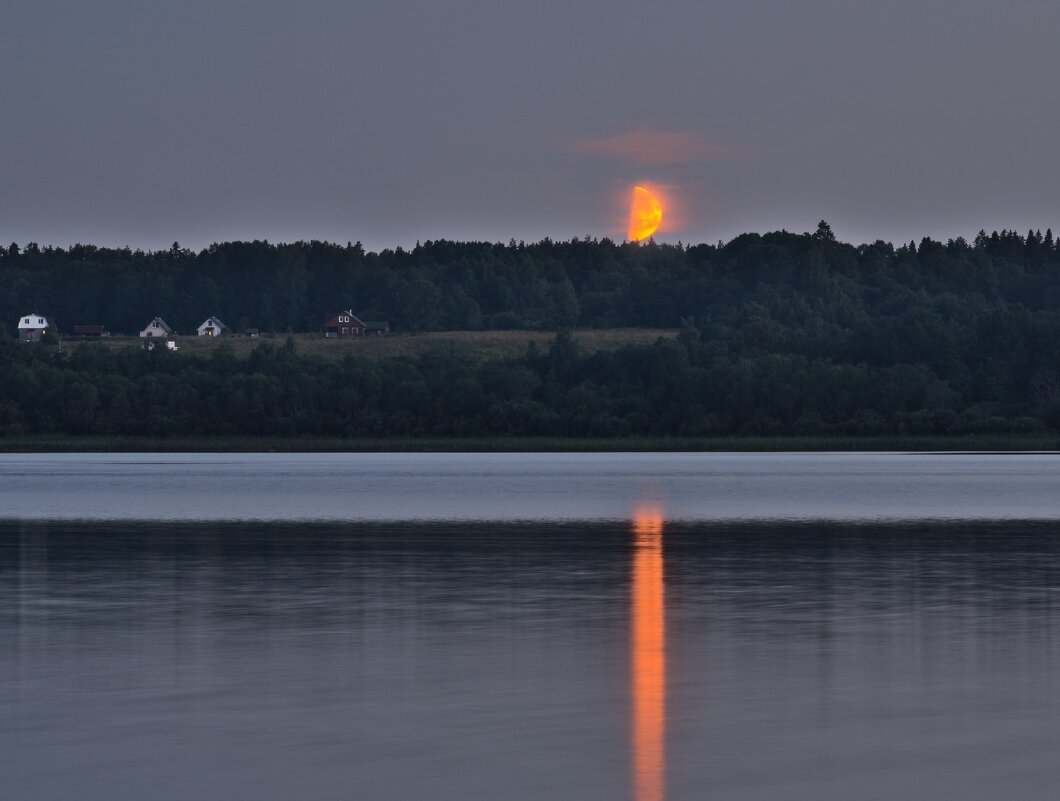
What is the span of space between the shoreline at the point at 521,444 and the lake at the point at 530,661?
106 metres

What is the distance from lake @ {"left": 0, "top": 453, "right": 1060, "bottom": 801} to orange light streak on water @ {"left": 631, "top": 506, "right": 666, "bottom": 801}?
0.06 meters

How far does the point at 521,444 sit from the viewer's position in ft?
499

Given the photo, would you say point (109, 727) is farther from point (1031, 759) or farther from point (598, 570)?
point (598, 570)

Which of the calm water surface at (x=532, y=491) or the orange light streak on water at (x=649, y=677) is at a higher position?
the orange light streak on water at (x=649, y=677)

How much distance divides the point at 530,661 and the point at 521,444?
431ft

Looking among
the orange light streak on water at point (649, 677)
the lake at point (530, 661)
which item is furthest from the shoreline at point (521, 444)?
the orange light streak on water at point (649, 677)

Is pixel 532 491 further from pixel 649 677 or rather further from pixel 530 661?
pixel 649 677

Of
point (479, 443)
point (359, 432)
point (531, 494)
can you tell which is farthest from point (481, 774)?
point (359, 432)

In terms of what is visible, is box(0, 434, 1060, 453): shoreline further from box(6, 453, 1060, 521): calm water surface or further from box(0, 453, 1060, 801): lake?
box(0, 453, 1060, 801): lake

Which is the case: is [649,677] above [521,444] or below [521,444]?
below

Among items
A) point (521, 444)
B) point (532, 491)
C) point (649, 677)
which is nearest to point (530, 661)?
point (649, 677)

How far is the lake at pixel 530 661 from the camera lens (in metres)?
14.4

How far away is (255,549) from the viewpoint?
1524 inches

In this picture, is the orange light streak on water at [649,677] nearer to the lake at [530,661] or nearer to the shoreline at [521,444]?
the lake at [530,661]
